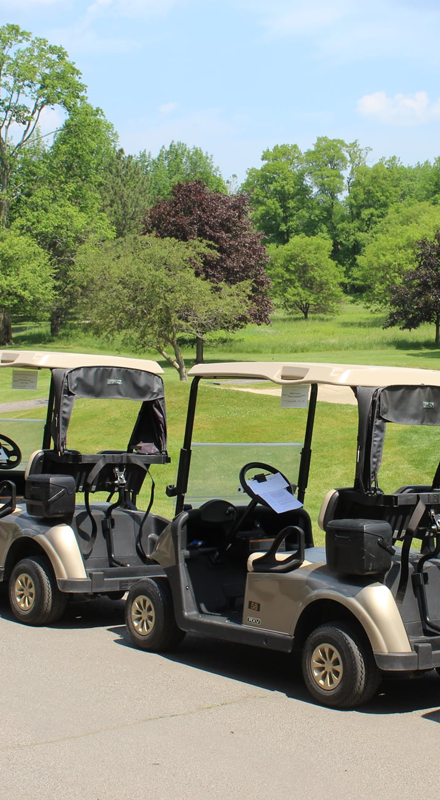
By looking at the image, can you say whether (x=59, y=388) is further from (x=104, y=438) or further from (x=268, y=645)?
(x=104, y=438)

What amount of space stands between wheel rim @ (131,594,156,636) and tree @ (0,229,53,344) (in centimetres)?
3713

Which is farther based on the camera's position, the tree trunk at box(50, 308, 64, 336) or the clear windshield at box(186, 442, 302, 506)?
the tree trunk at box(50, 308, 64, 336)

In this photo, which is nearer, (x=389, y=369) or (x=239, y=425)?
(x=389, y=369)

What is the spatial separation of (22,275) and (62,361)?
36.6 metres

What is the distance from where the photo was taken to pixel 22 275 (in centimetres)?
4238

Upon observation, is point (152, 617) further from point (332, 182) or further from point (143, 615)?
point (332, 182)

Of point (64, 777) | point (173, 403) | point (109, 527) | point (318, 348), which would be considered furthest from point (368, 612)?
point (318, 348)

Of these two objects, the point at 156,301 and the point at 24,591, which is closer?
the point at 24,591

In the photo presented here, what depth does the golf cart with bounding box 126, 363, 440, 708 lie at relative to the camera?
4773 millimetres

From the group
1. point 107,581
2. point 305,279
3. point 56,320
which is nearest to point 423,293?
point 56,320

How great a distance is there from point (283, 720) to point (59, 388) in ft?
10.3

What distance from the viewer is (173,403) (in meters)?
20.3

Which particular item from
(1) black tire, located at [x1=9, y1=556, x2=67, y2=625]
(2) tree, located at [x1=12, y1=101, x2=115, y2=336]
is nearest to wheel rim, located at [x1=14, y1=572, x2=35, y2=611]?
(1) black tire, located at [x1=9, y1=556, x2=67, y2=625]

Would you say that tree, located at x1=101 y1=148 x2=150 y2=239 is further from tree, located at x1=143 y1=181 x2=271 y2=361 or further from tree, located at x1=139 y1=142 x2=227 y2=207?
tree, located at x1=139 y1=142 x2=227 y2=207
